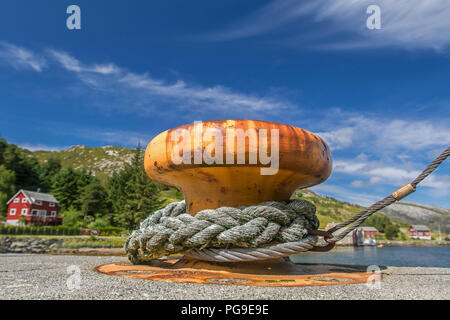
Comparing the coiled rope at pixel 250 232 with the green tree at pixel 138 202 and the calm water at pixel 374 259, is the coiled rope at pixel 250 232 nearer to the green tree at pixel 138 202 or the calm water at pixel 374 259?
the calm water at pixel 374 259

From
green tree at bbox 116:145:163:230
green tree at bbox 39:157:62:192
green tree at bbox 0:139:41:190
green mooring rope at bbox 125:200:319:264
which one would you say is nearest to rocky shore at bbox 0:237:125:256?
green mooring rope at bbox 125:200:319:264

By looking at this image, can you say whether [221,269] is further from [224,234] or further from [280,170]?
[280,170]

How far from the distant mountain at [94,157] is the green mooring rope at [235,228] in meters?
136

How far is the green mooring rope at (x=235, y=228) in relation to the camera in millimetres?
3295

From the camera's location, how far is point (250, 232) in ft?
10.7

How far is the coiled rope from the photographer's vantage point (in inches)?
128

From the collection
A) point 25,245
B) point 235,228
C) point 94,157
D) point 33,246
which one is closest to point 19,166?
point 25,245

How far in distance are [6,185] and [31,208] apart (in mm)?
10321

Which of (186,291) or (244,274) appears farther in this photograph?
(244,274)

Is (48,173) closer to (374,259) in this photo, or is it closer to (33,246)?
(33,246)

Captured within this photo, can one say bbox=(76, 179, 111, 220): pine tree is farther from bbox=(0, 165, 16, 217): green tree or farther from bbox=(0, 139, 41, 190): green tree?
bbox=(0, 139, 41, 190): green tree

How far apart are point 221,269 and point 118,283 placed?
125cm
